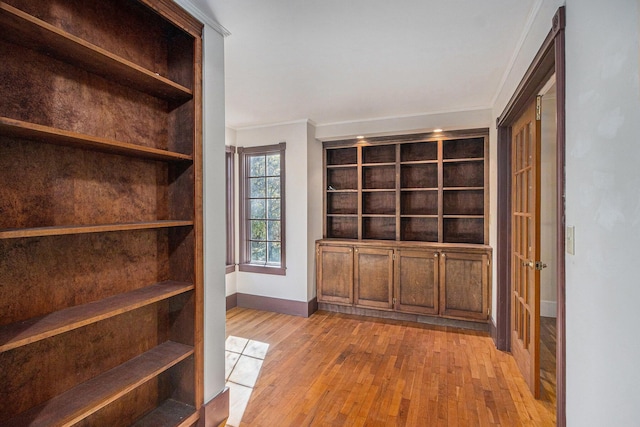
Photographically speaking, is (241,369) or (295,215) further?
(295,215)

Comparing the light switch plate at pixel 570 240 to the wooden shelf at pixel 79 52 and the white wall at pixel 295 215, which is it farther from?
the white wall at pixel 295 215

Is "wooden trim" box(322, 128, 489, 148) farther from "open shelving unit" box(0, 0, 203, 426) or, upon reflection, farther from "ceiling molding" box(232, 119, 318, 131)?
"open shelving unit" box(0, 0, 203, 426)

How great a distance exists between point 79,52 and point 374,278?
352 centimetres

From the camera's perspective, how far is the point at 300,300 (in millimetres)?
4129

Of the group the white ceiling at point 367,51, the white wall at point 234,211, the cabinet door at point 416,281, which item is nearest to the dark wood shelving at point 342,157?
the white ceiling at point 367,51

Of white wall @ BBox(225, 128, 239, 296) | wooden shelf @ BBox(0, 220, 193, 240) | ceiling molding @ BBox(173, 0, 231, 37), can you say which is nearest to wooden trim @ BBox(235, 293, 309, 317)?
white wall @ BBox(225, 128, 239, 296)

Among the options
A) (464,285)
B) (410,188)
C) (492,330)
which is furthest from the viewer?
(410,188)

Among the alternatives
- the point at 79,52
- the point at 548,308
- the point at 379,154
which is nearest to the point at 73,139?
the point at 79,52

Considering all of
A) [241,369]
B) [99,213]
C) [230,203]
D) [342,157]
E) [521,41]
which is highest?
[521,41]

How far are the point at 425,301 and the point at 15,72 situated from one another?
390 centimetres

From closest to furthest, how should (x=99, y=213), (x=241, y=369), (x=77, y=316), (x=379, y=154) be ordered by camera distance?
(x=77, y=316), (x=99, y=213), (x=241, y=369), (x=379, y=154)

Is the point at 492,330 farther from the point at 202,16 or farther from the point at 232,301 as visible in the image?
the point at 202,16

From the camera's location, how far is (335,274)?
418cm

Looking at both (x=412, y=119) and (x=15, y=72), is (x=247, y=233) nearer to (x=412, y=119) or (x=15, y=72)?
(x=412, y=119)
